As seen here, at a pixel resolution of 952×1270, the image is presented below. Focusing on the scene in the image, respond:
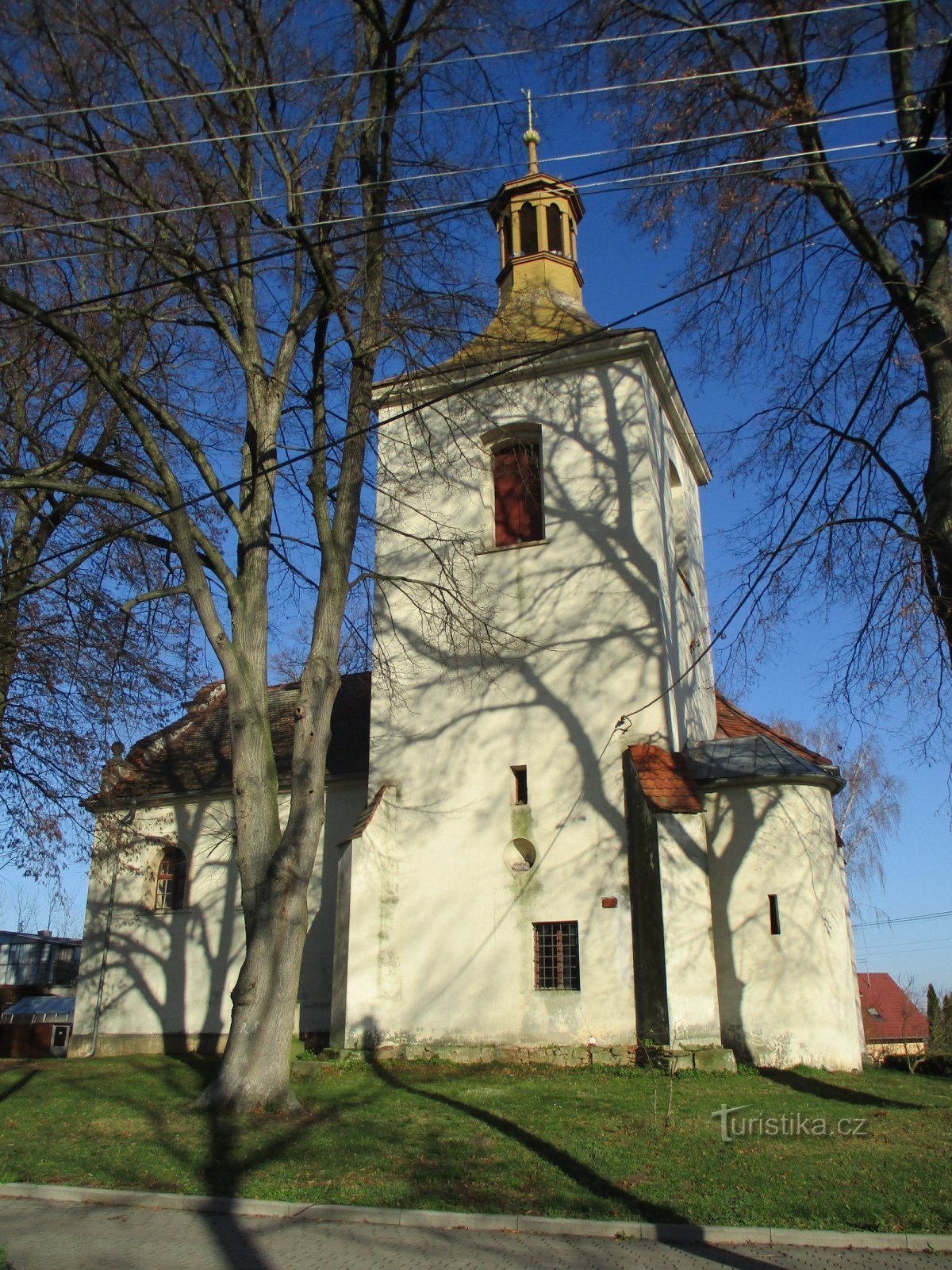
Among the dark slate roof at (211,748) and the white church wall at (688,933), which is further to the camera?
the dark slate roof at (211,748)

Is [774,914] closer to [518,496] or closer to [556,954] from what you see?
[556,954]

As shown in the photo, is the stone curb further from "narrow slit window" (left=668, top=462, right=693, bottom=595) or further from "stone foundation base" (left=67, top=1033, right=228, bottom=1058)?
"narrow slit window" (left=668, top=462, right=693, bottom=595)

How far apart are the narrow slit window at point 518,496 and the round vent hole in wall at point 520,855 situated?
502 centimetres

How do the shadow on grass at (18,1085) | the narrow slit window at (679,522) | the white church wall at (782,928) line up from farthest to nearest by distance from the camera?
the narrow slit window at (679,522)
the white church wall at (782,928)
the shadow on grass at (18,1085)

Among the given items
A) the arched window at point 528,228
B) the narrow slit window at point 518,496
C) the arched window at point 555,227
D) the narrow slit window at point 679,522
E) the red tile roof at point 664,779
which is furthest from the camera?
the arched window at point 555,227

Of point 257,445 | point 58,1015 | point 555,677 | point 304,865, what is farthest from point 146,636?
point 58,1015

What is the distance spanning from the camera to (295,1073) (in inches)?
516

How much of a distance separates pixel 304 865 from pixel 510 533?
8462 mm

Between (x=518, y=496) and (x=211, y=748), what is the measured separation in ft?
33.4

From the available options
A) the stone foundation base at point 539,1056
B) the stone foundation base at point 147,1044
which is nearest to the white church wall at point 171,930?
the stone foundation base at point 147,1044

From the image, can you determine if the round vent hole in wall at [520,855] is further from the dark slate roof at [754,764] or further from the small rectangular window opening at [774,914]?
the small rectangular window opening at [774,914]

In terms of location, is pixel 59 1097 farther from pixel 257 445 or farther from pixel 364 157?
pixel 364 157

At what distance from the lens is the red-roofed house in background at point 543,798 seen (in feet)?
46.0

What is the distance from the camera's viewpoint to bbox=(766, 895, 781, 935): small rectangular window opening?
14.1 metres
